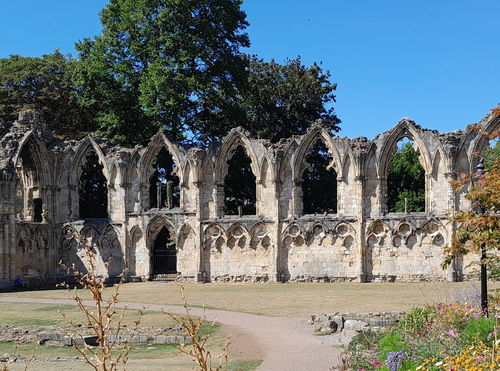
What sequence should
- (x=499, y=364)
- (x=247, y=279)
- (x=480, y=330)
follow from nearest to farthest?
(x=499, y=364)
(x=480, y=330)
(x=247, y=279)

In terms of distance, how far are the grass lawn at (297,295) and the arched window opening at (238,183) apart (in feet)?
36.1

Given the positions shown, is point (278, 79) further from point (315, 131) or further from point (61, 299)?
point (61, 299)

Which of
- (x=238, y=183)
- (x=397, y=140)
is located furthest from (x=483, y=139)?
(x=238, y=183)

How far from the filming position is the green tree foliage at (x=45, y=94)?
39062 mm

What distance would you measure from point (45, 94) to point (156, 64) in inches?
399

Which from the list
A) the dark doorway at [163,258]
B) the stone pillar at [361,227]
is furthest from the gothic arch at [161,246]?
the stone pillar at [361,227]

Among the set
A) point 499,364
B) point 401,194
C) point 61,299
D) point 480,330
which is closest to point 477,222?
point 480,330

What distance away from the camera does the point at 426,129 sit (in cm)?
2670

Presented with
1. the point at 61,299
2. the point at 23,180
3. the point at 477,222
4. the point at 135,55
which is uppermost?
the point at 135,55

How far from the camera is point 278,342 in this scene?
41.6ft

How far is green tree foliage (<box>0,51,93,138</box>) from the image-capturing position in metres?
39.1

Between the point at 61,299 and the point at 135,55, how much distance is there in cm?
1722

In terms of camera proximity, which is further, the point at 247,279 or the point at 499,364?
the point at 247,279

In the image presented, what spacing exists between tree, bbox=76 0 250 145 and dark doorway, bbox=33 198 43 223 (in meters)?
5.59
